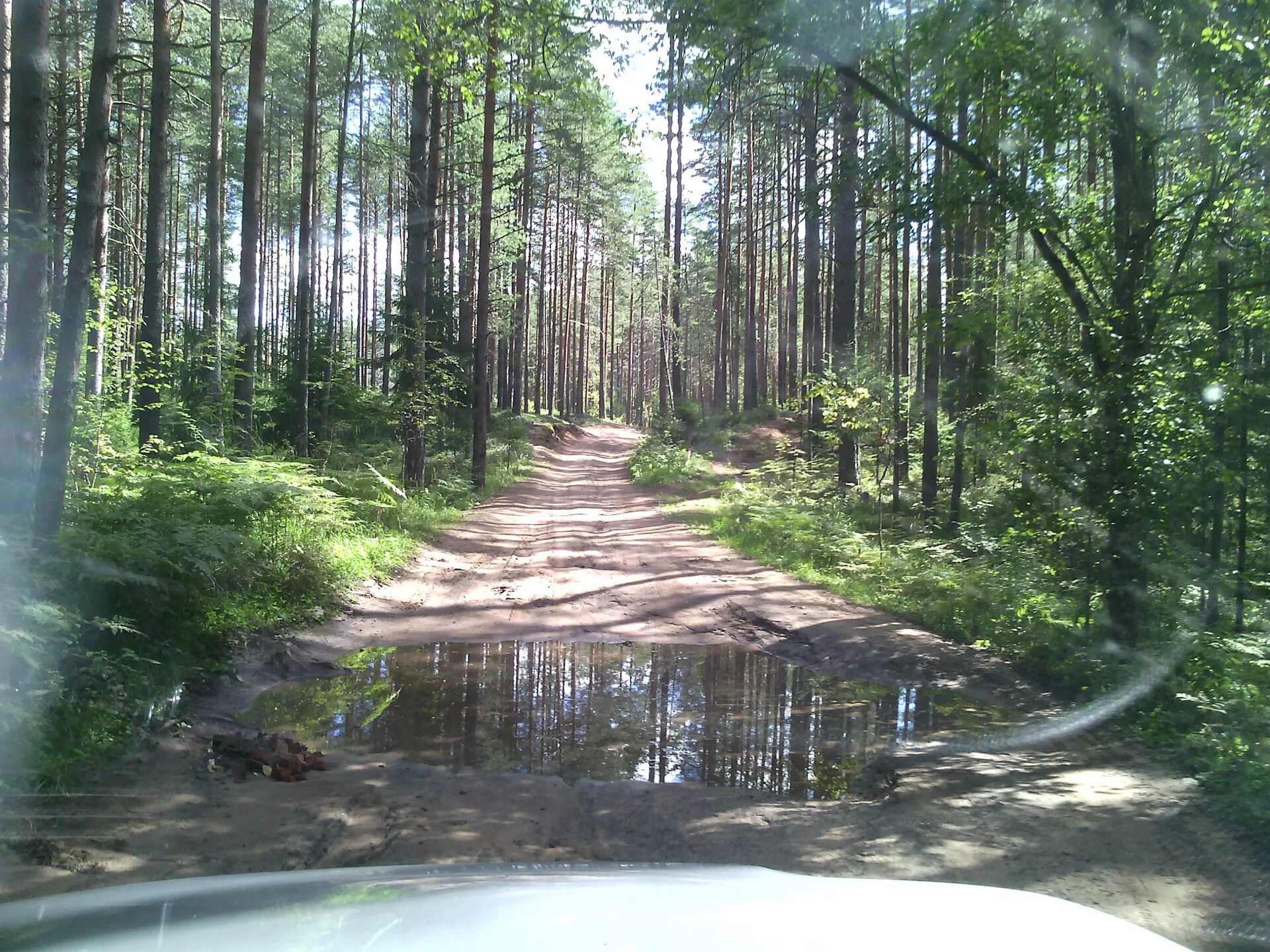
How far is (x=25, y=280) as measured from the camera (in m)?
7.19

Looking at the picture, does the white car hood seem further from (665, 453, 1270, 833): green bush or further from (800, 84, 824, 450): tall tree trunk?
(800, 84, 824, 450): tall tree trunk

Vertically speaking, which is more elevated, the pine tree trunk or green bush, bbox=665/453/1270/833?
the pine tree trunk

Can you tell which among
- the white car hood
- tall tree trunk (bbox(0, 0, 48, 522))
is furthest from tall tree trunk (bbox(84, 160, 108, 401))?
the white car hood

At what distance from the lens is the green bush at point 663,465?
26656mm

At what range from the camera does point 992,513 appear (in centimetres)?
970

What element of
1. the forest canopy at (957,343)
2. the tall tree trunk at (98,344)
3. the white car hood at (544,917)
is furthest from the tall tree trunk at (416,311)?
the white car hood at (544,917)

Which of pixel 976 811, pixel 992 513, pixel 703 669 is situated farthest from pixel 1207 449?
pixel 703 669

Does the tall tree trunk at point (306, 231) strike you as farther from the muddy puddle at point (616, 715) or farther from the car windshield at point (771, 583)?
the muddy puddle at point (616, 715)

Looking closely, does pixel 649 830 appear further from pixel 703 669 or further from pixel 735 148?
pixel 735 148

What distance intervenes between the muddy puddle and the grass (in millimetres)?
971

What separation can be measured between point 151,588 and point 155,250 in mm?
11107

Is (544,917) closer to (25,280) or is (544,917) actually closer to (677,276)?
(25,280)

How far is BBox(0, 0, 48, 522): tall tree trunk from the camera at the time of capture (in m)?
6.95

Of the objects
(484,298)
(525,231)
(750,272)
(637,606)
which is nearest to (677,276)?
(750,272)
